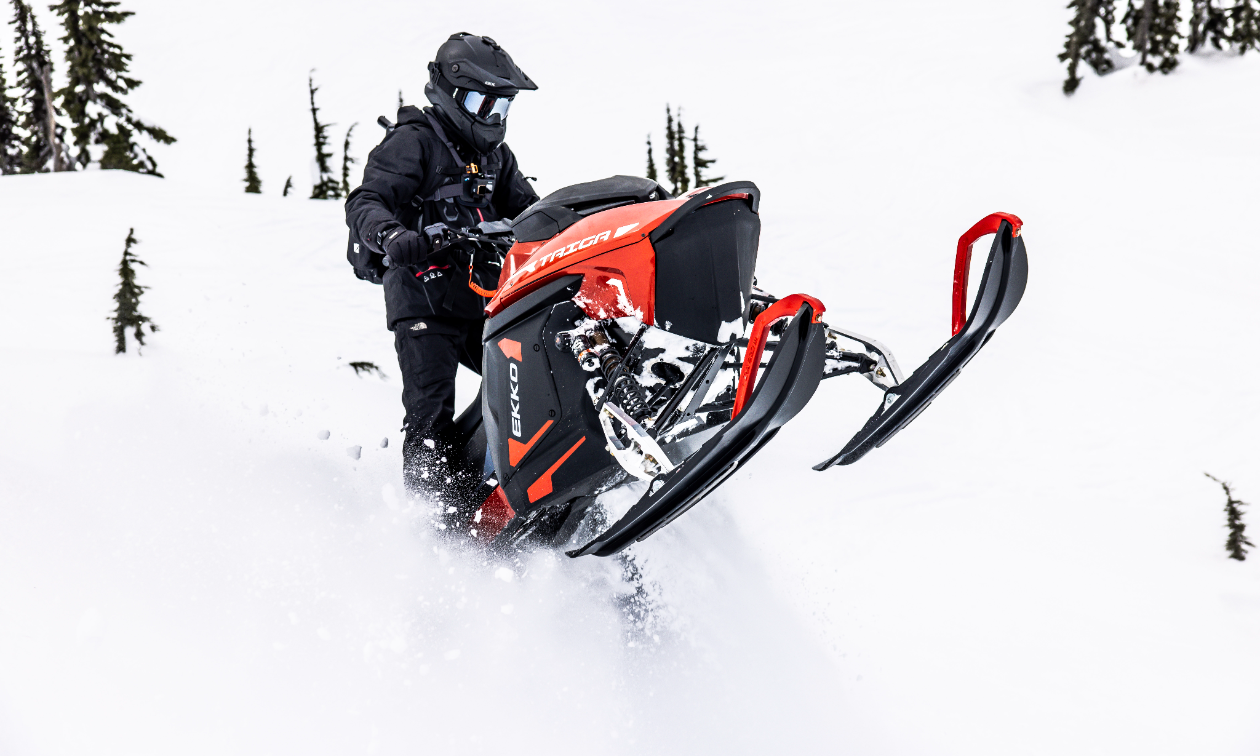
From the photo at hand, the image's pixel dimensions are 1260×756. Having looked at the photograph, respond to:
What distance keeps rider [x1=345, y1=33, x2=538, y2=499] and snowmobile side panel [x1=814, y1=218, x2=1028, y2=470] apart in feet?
5.15

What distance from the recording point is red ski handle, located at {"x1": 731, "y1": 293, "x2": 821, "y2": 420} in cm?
236

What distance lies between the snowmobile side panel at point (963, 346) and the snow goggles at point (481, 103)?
1886mm

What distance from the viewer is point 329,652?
350 cm

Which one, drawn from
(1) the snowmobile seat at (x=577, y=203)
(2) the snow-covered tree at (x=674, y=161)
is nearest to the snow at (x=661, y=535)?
(1) the snowmobile seat at (x=577, y=203)

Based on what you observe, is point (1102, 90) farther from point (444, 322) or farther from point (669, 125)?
point (444, 322)

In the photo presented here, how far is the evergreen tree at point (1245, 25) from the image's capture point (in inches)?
1166

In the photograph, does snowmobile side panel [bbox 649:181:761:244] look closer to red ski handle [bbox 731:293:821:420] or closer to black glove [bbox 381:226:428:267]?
red ski handle [bbox 731:293:821:420]

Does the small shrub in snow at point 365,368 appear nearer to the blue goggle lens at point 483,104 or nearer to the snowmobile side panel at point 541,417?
the blue goggle lens at point 483,104

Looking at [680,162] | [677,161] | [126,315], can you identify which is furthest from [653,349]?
[677,161]

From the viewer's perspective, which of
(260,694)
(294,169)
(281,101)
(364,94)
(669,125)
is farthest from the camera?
(281,101)

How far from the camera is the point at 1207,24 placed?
1217 inches

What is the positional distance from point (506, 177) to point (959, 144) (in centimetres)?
2783

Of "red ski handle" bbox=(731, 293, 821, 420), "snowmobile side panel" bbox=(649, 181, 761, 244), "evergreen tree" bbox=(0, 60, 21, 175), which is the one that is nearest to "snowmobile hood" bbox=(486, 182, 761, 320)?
"snowmobile side panel" bbox=(649, 181, 761, 244)

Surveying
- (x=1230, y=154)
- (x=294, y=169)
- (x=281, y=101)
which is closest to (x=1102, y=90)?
(x=1230, y=154)
